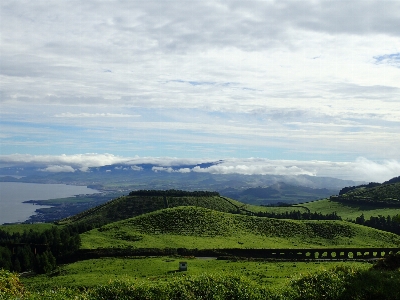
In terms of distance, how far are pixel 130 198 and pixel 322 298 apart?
16156cm

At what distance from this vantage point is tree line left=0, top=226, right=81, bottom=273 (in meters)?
76.9

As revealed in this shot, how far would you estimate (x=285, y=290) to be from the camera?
2812cm

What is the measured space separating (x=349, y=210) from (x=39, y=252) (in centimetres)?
13275

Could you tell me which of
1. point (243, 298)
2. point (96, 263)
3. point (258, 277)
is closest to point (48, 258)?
point (96, 263)

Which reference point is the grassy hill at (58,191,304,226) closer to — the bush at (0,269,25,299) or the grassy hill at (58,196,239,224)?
the grassy hill at (58,196,239,224)

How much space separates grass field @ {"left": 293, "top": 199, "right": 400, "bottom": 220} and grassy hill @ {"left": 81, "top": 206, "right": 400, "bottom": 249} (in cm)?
4965

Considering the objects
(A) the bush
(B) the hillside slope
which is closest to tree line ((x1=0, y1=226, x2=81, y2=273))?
(A) the bush

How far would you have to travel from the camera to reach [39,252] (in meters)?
88.9

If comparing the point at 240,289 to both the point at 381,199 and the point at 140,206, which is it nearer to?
the point at 140,206

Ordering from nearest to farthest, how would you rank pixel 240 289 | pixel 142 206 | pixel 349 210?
1. pixel 240 289
2. pixel 349 210
3. pixel 142 206

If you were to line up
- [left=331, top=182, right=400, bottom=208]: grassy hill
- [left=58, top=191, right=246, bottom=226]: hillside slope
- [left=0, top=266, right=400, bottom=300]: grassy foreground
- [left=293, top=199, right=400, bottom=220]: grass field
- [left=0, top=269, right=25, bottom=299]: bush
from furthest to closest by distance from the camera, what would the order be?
[left=331, top=182, right=400, bottom=208]: grassy hill → [left=58, top=191, right=246, bottom=226]: hillside slope → [left=293, top=199, right=400, bottom=220]: grass field → [left=0, top=266, right=400, bottom=300]: grassy foreground → [left=0, top=269, right=25, bottom=299]: bush

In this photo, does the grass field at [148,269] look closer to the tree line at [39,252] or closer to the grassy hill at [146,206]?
the tree line at [39,252]

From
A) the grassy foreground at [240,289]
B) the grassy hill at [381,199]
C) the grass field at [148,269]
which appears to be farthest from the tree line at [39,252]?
the grassy hill at [381,199]

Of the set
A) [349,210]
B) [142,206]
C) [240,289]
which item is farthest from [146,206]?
[240,289]
